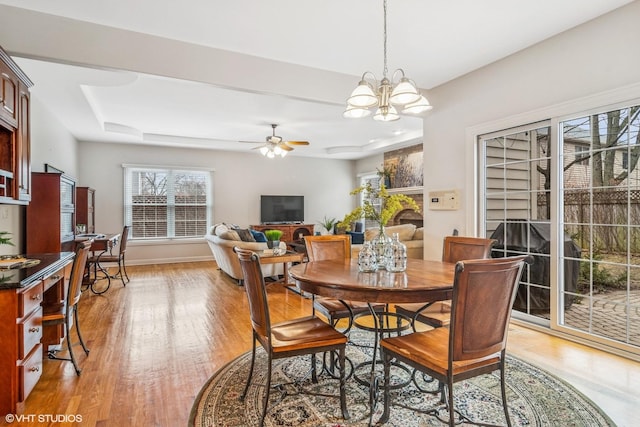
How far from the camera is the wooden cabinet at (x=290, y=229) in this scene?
868 centimetres

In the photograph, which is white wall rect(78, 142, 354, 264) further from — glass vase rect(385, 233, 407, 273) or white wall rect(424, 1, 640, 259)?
glass vase rect(385, 233, 407, 273)

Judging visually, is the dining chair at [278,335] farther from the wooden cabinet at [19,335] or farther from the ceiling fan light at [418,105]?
the ceiling fan light at [418,105]

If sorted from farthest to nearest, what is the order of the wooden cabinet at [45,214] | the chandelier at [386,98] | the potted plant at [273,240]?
the potted plant at [273,240] → the wooden cabinet at [45,214] → the chandelier at [386,98]

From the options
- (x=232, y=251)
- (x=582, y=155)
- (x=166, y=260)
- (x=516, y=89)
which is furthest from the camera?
(x=166, y=260)

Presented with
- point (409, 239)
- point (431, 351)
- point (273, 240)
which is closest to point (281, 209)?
point (273, 240)

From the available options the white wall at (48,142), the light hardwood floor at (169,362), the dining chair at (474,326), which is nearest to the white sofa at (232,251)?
the light hardwood floor at (169,362)

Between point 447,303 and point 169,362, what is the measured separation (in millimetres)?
2208

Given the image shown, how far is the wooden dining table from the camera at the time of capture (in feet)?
5.94

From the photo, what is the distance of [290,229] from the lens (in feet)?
29.2

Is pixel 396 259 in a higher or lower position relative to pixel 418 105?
lower

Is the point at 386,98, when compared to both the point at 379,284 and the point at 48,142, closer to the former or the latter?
the point at 379,284

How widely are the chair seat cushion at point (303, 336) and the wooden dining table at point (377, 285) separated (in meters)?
0.25

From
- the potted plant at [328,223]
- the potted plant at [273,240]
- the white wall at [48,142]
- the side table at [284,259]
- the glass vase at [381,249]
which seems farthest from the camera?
the potted plant at [328,223]

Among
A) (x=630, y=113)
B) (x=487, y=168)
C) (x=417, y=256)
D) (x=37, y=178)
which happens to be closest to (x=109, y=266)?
(x=37, y=178)
